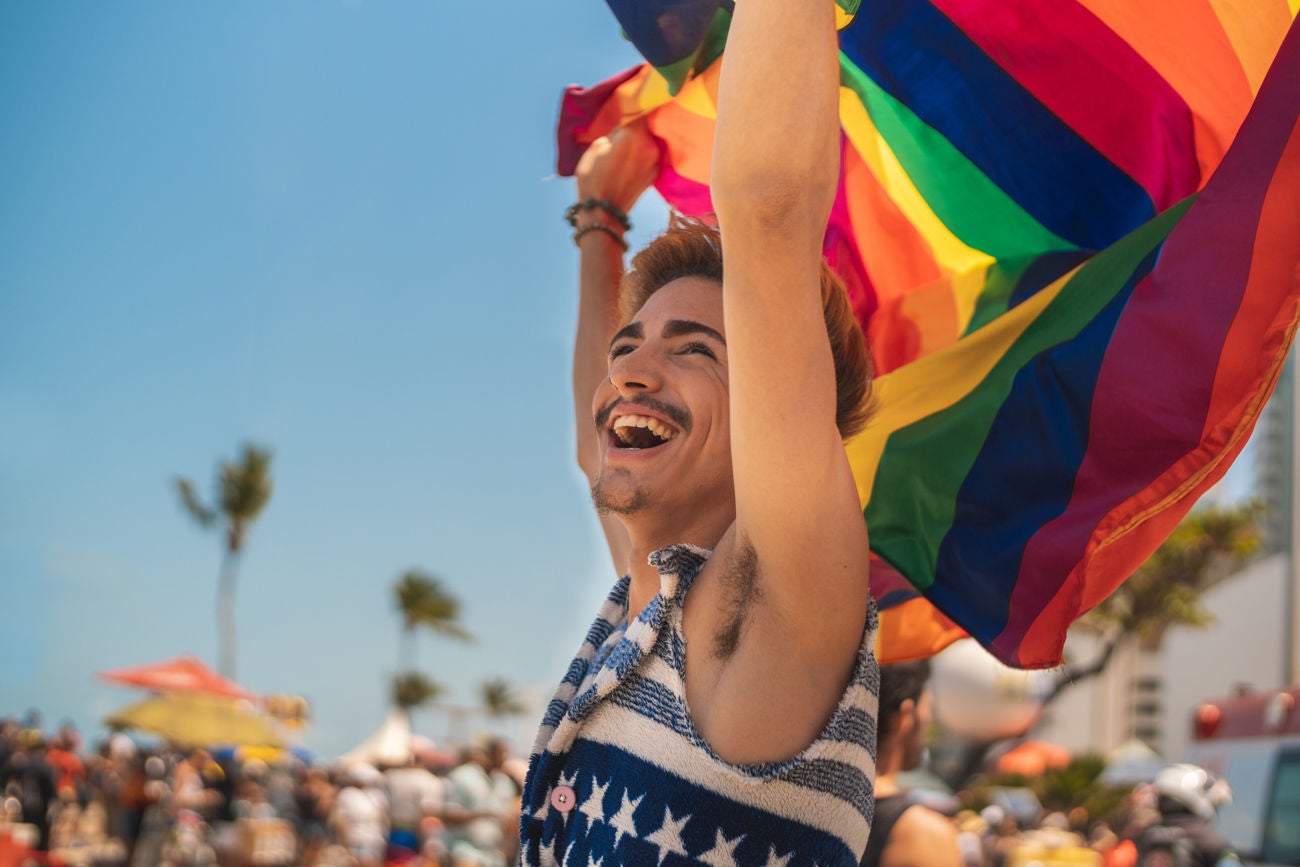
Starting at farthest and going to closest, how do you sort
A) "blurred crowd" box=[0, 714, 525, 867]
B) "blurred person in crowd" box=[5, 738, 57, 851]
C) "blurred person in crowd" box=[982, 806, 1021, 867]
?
"blurred person in crowd" box=[5, 738, 57, 851] → "blurred person in crowd" box=[982, 806, 1021, 867] → "blurred crowd" box=[0, 714, 525, 867]

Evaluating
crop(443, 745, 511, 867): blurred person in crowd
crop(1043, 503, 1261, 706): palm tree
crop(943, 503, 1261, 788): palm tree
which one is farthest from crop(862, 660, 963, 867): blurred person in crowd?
crop(1043, 503, 1261, 706): palm tree

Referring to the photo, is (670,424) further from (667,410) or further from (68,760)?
(68,760)

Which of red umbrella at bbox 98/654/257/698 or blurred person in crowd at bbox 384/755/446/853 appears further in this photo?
red umbrella at bbox 98/654/257/698

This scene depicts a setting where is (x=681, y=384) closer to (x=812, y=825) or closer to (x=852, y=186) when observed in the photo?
(x=812, y=825)

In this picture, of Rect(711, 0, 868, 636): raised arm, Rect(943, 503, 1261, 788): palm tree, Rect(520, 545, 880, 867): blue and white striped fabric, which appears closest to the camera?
Rect(711, 0, 868, 636): raised arm

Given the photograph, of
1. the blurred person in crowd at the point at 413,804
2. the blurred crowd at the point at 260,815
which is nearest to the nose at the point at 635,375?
the blurred crowd at the point at 260,815

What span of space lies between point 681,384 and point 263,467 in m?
43.9

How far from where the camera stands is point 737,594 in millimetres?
1500

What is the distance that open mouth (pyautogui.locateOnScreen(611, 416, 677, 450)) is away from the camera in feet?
5.68

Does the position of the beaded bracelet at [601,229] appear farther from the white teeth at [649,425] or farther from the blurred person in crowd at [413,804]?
the blurred person in crowd at [413,804]

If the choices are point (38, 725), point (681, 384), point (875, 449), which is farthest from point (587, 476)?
point (38, 725)

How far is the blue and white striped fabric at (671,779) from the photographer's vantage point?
1.44 m

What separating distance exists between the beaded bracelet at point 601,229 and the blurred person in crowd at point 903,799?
1.27 m

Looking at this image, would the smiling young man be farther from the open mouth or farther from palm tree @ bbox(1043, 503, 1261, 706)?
palm tree @ bbox(1043, 503, 1261, 706)
